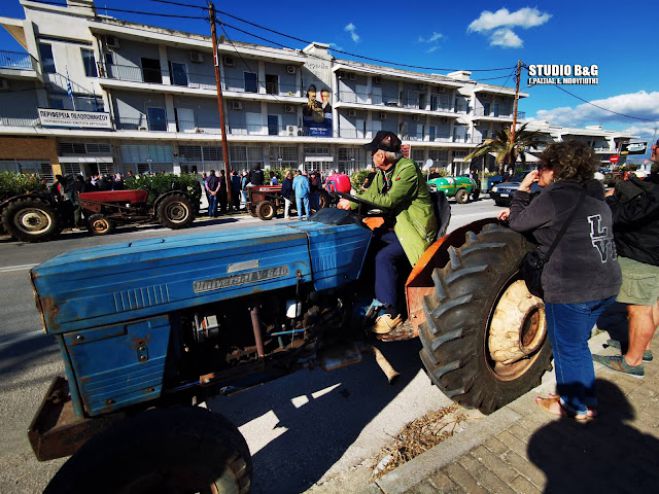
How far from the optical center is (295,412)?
8.43ft

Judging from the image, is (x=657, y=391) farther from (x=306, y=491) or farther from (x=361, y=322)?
(x=306, y=491)

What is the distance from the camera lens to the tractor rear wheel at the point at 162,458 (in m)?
1.33

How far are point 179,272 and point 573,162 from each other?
95.1 inches

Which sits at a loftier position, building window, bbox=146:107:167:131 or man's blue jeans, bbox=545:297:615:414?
building window, bbox=146:107:167:131

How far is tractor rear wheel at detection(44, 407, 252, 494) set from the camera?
4.36 ft

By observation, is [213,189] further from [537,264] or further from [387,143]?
[537,264]

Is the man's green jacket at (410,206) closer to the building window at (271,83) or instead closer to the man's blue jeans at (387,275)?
the man's blue jeans at (387,275)

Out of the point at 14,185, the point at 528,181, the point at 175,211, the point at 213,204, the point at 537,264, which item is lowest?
the point at 213,204

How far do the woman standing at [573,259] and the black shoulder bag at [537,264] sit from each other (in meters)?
0.01

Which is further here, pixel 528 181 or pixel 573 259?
pixel 528 181

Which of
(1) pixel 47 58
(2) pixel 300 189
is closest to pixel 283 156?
(1) pixel 47 58

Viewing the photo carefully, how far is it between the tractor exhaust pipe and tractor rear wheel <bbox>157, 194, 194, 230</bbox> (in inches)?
377

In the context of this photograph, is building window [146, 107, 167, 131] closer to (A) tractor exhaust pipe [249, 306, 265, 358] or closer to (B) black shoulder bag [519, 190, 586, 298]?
(A) tractor exhaust pipe [249, 306, 265, 358]

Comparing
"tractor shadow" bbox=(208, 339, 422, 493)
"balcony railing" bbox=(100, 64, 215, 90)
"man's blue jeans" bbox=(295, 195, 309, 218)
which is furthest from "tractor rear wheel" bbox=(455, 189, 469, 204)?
"balcony railing" bbox=(100, 64, 215, 90)
